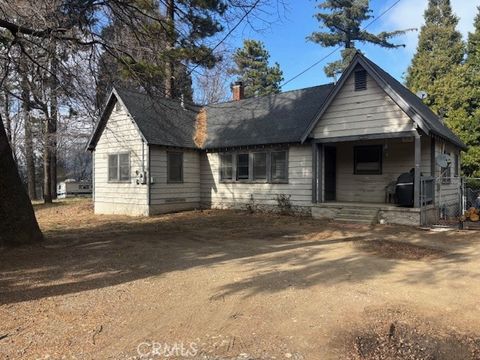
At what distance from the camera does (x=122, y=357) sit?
354 cm

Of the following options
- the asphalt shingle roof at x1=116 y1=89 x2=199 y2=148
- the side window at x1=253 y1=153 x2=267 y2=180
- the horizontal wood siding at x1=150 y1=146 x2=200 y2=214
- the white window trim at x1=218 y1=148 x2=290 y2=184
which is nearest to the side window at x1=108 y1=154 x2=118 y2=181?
the asphalt shingle roof at x1=116 y1=89 x2=199 y2=148

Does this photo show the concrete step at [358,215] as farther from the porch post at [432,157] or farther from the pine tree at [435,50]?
the pine tree at [435,50]

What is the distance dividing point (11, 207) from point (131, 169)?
8441mm

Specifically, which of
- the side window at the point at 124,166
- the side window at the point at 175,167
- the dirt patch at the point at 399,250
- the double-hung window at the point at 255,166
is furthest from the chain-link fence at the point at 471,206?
the side window at the point at 124,166

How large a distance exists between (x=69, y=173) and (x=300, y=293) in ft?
178

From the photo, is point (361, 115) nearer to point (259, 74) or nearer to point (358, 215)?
point (358, 215)

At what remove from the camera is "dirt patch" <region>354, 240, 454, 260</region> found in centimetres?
801

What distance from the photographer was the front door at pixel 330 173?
15875 mm

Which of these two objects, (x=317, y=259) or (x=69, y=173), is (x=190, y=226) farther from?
(x=69, y=173)

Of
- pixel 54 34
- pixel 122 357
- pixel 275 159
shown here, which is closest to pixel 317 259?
pixel 122 357

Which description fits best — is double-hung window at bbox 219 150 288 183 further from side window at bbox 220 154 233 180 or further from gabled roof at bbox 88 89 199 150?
gabled roof at bbox 88 89 199 150

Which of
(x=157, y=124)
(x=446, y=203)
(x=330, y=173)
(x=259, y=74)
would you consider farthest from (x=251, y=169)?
(x=259, y=74)

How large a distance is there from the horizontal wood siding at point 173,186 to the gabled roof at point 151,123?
0.49 m

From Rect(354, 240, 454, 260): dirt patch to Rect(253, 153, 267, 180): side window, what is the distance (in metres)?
6.98
